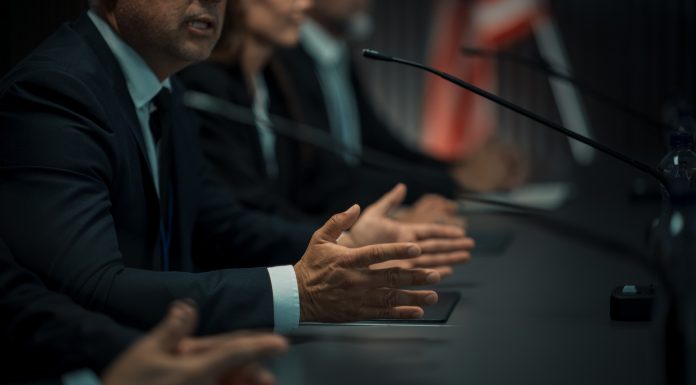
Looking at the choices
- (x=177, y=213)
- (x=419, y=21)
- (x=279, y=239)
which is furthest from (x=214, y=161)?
(x=419, y=21)

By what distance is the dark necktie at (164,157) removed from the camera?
1606 millimetres

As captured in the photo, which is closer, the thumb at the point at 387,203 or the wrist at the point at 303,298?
the wrist at the point at 303,298

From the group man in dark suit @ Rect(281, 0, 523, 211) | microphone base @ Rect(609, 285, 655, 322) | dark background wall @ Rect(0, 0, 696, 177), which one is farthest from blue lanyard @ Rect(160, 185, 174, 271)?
dark background wall @ Rect(0, 0, 696, 177)

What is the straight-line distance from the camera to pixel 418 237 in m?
1.74

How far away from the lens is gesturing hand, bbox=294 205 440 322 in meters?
1.31

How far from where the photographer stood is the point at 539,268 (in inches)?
70.4

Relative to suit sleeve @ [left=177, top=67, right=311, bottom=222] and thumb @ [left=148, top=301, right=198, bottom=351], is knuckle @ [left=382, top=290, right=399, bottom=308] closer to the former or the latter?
thumb @ [left=148, top=301, right=198, bottom=351]

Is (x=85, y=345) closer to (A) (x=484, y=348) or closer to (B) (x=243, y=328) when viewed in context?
(B) (x=243, y=328)

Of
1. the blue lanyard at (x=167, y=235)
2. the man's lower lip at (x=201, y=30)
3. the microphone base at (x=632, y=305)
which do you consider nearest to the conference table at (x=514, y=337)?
the microphone base at (x=632, y=305)

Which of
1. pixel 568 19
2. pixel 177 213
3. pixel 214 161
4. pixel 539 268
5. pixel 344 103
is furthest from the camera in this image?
pixel 568 19

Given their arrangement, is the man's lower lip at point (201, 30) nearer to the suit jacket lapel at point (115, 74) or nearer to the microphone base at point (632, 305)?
the suit jacket lapel at point (115, 74)

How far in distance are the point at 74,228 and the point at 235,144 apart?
116cm

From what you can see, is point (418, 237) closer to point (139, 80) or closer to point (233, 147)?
point (139, 80)

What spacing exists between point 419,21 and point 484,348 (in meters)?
4.13
